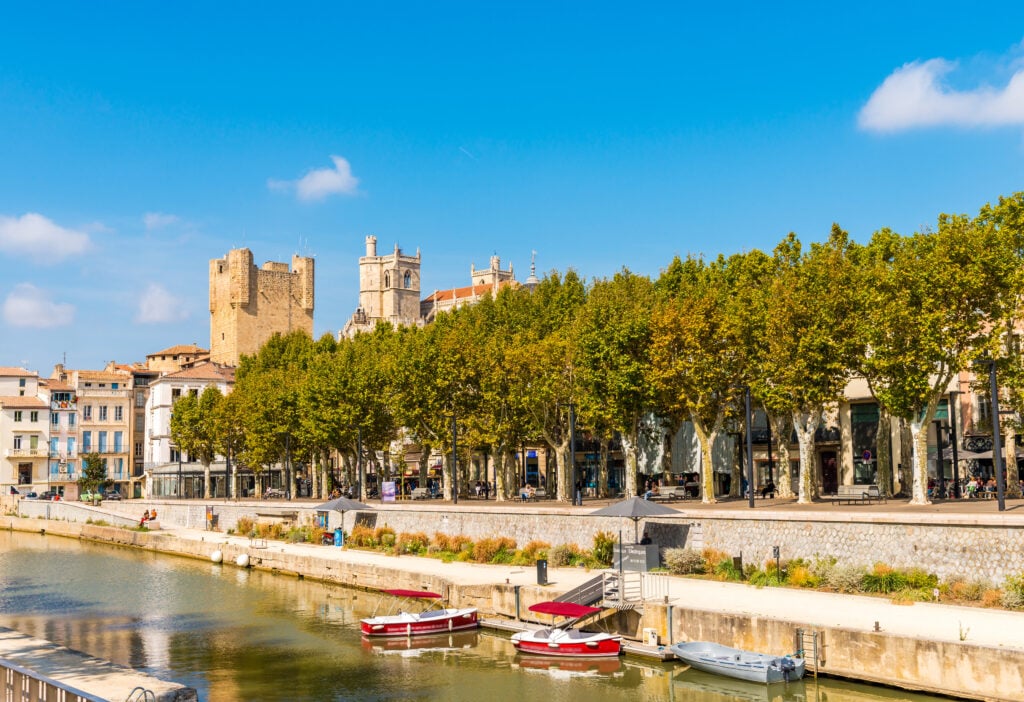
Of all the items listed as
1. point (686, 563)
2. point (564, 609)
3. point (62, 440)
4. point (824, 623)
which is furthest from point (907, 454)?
point (62, 440)

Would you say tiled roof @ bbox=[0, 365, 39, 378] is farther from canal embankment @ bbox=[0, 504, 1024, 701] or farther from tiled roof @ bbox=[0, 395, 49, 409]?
canal embankment @ bbox=[0, 504, 1024, 701]

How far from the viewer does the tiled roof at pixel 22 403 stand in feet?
319

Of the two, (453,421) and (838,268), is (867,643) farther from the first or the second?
(453,421)

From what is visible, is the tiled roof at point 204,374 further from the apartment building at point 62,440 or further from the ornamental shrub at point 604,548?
the ornamental shrub at point 604,548

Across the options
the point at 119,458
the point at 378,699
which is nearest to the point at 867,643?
the point at 378,699

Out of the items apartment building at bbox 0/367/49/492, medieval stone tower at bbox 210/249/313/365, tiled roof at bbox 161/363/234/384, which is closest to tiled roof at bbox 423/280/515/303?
medieval stone tower at bbox 210/249/313/365

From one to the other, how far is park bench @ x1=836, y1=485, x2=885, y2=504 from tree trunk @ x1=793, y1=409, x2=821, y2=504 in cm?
127

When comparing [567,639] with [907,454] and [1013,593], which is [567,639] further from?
[907,454]

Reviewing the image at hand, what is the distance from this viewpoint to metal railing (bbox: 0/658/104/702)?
1430cm

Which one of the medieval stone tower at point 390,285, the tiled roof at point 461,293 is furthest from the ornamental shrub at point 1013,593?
the medieval stone tower at point 390,285

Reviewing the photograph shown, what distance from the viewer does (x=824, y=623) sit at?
2394cm

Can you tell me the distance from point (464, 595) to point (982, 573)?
16.0 m

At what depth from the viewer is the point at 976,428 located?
52688 mm

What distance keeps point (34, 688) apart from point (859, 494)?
105 ft
